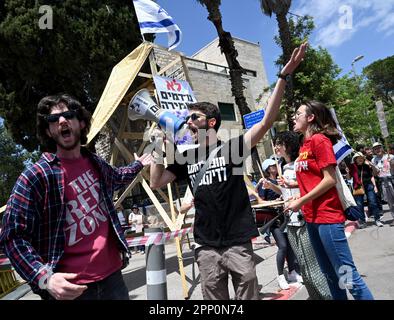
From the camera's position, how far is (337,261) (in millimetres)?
2766

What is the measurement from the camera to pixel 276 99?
232 cm

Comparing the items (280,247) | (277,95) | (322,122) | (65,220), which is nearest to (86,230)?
(65,220)

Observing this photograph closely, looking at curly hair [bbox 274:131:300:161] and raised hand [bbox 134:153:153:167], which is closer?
raised hand [bbox 134:153:153:167]

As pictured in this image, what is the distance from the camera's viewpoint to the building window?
20222 millimetres

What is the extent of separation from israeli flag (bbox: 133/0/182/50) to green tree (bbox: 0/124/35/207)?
95.2 ft

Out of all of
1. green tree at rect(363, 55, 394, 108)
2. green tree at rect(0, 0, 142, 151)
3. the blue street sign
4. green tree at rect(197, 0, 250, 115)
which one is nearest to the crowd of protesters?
the blue street sign

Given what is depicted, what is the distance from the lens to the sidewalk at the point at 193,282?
15.1ft

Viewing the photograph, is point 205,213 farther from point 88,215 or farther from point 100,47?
point 100,47

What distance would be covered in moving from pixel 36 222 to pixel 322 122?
8.00 ft

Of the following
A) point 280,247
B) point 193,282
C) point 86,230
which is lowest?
point 193,282

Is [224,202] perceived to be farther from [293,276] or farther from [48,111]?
[293,276]

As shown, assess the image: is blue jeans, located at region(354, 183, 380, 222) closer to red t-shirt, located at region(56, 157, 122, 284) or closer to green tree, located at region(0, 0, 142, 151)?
red t-shirt, located at region(56, 157, 122, 284)
